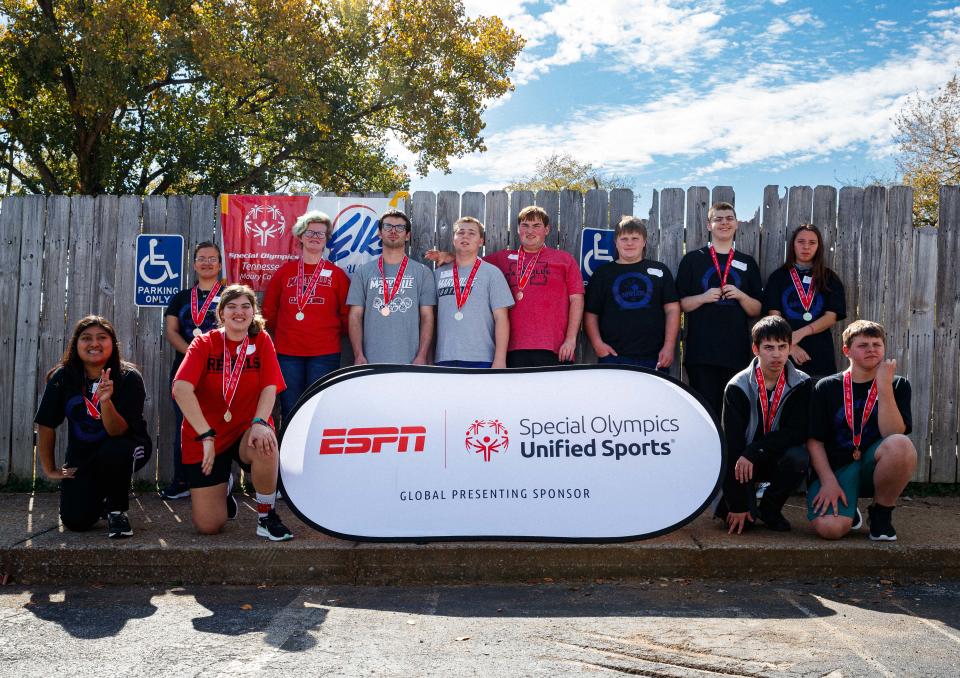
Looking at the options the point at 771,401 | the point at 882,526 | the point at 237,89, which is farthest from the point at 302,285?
the point at 237,89

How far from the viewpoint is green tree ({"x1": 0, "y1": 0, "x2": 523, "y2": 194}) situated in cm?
1747

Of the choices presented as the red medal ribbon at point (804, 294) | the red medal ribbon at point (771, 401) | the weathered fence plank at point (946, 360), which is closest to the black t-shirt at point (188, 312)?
the red medal ribbon at point (771, 401)

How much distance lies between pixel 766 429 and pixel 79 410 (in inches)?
181

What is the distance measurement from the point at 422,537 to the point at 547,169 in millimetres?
43458

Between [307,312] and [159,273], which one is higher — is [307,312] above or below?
below

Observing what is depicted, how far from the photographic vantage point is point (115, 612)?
404cm

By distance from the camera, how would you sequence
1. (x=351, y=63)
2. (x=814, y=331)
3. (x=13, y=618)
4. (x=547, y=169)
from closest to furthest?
(x=13, y=618)
(x=814, y=331)
(x=351, y=63)
(x=547, y=169)

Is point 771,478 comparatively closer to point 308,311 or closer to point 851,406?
point 851,406

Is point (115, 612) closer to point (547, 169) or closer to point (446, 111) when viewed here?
point (446, 111)

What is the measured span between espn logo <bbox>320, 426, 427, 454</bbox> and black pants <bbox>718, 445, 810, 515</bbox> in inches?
78.9

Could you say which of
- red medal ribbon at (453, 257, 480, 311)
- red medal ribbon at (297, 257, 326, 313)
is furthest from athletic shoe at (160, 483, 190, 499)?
red medal ribbon at (453, 257, 480, 311)

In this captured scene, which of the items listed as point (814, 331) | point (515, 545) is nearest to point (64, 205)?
point (515, 545)

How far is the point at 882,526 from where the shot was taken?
4914 millimetres

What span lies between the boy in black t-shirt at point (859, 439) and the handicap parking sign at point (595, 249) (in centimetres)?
216
